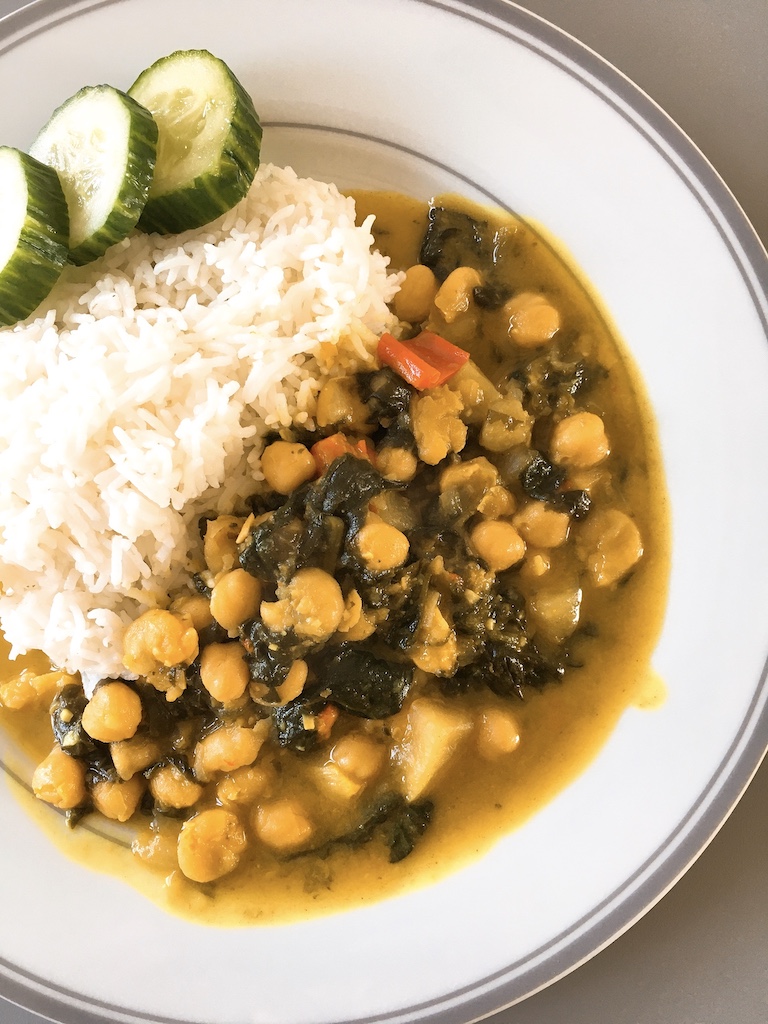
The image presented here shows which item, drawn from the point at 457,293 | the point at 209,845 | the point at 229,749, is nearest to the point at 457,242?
the point at 457,293

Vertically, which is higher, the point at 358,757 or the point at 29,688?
the point at 358,757

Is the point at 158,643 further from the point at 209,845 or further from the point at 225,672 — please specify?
the point at 209,845

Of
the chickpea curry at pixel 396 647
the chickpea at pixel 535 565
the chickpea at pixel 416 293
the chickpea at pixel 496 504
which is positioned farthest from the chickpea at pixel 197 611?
the chickpea at pixel 416 293

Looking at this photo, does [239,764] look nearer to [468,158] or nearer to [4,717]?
[4,717]

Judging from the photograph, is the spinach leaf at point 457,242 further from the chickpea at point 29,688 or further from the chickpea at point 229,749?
the chickpea at point 29,688

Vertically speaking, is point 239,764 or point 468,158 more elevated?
point 468,158

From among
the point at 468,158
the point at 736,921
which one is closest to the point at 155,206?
the point at 468,158

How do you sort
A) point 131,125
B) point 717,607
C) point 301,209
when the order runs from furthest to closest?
1. point 301,209
2. point 717,607
3. point 131,125
